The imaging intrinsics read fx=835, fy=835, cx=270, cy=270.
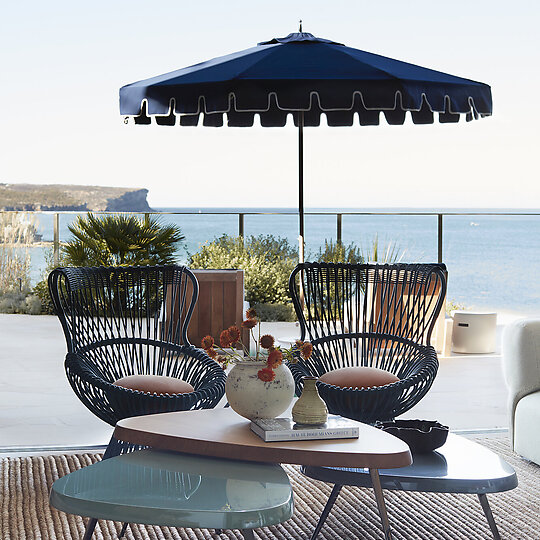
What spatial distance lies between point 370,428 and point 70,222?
6.63m

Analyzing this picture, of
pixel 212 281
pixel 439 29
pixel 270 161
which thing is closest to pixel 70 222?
pixel 212 281

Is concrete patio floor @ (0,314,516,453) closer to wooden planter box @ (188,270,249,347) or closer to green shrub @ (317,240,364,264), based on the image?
wooden planter box @ (188,270,249,347)

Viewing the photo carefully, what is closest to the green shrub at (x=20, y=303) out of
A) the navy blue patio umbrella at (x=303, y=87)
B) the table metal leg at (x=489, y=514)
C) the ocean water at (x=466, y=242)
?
the navy blue patio umbrella at (x=303, y=87)

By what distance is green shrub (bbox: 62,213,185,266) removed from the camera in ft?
26.1

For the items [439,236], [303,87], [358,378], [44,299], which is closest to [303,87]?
[303,87]

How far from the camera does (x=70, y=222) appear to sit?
342 inches

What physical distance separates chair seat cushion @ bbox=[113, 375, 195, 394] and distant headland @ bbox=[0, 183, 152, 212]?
23.5 m

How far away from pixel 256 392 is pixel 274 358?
122 mm

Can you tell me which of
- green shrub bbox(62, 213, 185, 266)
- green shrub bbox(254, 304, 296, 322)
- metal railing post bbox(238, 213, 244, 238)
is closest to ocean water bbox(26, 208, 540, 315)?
metal railing post bbox(238, 213, 244, 238)

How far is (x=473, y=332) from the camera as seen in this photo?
6.51 m

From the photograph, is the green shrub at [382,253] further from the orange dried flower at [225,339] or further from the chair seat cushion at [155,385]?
the orange dried flower at [225,339]

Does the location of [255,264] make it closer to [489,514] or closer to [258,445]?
[489,514]

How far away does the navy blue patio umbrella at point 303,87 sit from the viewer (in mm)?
3986

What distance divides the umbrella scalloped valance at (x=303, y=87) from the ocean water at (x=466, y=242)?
1359 centimetres
